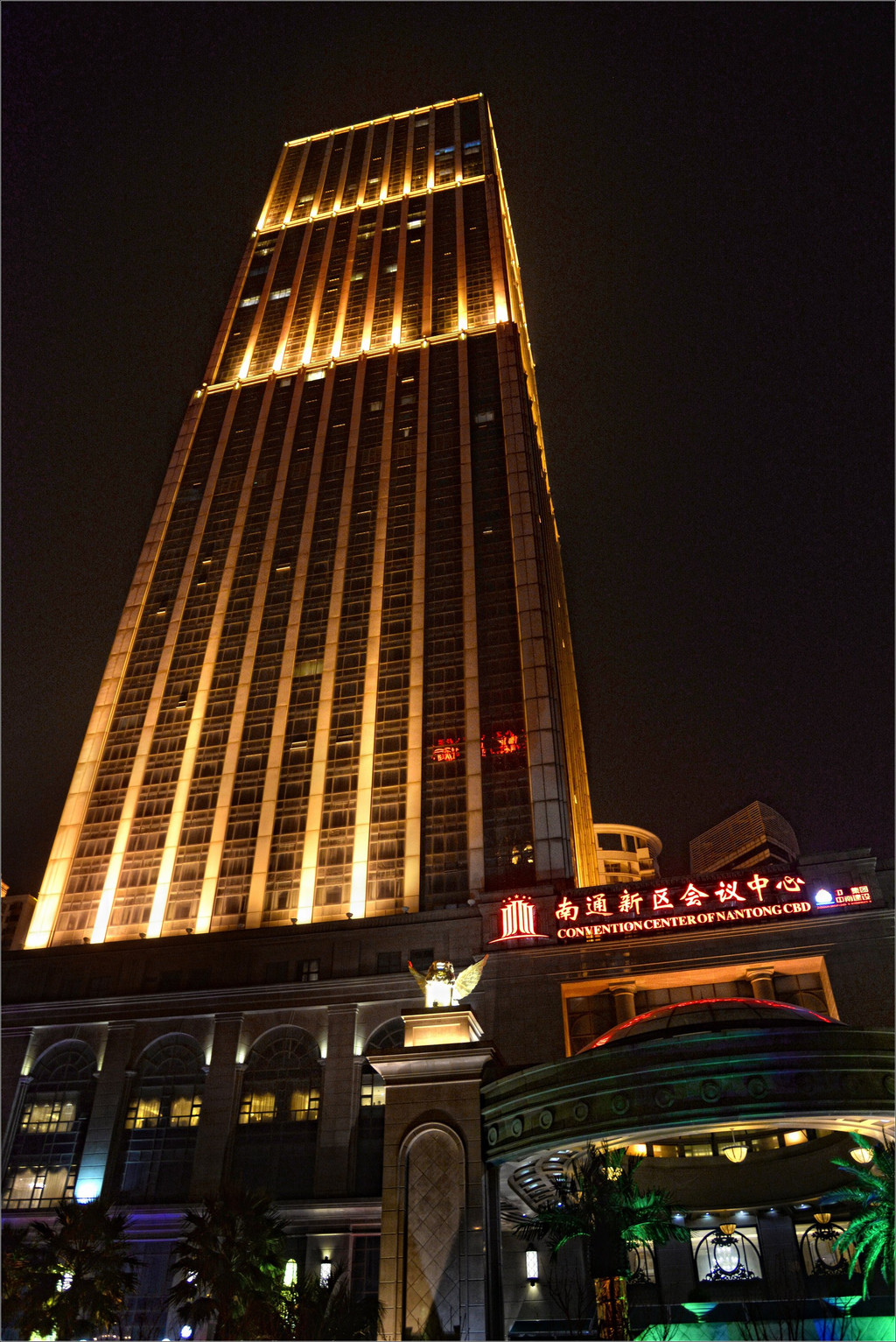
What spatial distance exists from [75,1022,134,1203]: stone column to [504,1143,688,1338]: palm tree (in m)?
31.3

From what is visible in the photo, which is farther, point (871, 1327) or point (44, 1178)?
point (44, 1178)

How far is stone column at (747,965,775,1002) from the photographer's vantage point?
158 ft

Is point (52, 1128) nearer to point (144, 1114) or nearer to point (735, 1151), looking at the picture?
point (144, 1114)

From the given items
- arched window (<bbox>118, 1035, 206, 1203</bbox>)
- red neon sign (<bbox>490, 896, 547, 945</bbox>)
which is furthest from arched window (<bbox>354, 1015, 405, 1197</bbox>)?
arched window (<bbox>118, 1035, 206, 1203</bbox>)

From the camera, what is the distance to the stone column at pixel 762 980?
4803cm

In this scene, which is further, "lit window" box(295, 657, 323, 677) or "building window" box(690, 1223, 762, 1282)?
"lit window" box(295, 657, 323, 677)

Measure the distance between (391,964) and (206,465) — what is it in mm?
50107

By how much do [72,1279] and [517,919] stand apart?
2524 centimetres

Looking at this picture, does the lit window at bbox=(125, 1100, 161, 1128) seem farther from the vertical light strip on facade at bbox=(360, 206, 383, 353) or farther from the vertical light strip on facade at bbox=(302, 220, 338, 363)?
the vertical light strip on facade at bbox=(302, 220, 338, 363)

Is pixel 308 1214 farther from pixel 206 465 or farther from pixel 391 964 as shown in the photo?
pixel 206 465

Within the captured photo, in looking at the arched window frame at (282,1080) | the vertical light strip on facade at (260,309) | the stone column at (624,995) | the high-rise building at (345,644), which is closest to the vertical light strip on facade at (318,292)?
the high-rise building at (345,644)

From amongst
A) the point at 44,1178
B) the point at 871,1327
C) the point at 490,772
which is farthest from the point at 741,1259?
the point at 44,1178

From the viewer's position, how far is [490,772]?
207 ft

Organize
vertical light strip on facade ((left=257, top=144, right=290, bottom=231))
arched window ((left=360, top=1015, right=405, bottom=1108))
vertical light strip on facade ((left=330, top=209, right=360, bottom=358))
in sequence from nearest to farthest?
arched window ((left=360, top=1015, right=405, bottom=1108)) < vertical light strip on facade ((left=330, top=209, right=360, bottom=358)) < vertical light strip on facade ((left=257, top=144, right=290, bottom=231))
